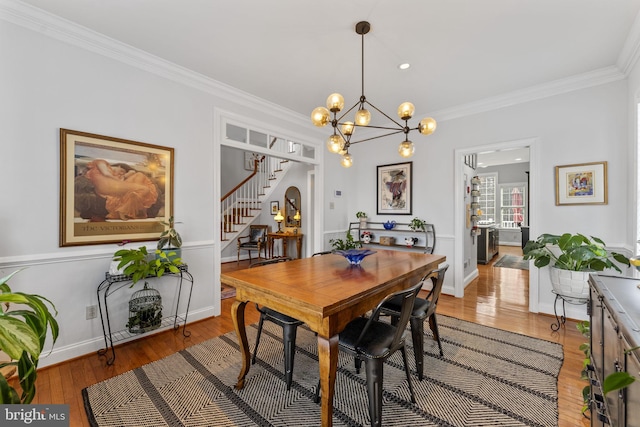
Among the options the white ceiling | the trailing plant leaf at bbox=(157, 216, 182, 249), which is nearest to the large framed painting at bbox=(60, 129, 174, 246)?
the trailing plant leaf at bbox=(157, 216, 182, 249)

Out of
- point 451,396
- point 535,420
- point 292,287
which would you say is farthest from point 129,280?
point 535,420

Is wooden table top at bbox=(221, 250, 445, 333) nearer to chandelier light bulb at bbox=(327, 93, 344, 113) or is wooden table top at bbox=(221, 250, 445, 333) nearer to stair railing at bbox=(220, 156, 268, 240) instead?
chandelier light bulb at bbox=(327, 93, 344, 113)

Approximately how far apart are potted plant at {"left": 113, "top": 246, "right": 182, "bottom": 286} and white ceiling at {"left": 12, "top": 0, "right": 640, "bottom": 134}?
6.28ft

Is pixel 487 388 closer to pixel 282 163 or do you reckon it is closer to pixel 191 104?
pixel 191 104

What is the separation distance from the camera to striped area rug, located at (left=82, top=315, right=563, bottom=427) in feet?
5.56

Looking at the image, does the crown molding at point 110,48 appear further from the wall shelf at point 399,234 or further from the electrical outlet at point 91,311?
the wall shelf at point 399,234

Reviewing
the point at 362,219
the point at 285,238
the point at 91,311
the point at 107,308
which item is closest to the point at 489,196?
the point at 362,219

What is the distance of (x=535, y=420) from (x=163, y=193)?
11.5 feet

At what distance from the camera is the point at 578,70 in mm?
2963

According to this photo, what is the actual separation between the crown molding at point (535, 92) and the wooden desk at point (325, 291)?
2573mm

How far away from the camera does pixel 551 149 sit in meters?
3.32

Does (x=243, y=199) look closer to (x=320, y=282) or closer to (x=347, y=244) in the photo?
(x=347, y=244)

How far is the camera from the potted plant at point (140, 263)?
2.34m

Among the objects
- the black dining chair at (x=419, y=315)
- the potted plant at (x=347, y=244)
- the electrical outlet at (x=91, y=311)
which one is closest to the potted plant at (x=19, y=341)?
the electrical outlet at (x=91, y=311)
